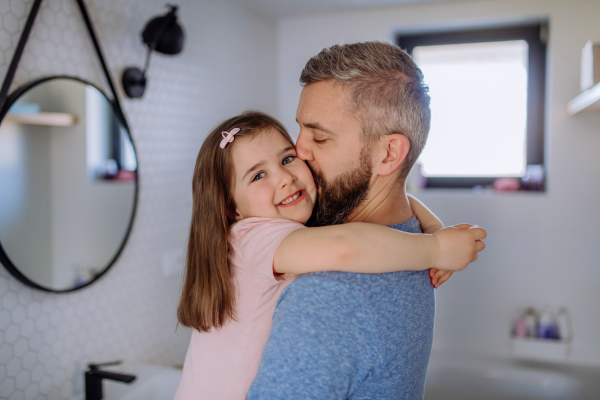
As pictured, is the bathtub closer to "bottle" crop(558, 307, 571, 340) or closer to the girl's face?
"bottle" crop(558, 307, 571, 340)

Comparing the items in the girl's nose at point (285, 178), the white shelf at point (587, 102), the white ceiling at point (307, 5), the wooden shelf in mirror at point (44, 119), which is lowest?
the girl's nose at point (285, 178)

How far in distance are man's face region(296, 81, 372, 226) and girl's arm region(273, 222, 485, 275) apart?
20 cm

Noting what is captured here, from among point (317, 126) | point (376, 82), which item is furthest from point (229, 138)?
point (376, 82)

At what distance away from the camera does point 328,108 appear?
1.00 m

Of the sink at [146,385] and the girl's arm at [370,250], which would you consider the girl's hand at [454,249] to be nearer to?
the girl's arm at [370,250]

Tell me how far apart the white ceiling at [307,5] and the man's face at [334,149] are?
170 centimetres

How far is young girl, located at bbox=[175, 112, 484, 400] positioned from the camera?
87 cm

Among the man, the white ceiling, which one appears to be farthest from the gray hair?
the white ceiling

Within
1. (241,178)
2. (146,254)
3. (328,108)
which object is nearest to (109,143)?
(146,254)

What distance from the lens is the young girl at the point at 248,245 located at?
0.87m

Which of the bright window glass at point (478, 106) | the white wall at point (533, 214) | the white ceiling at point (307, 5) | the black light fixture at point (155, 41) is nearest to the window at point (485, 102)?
the bright window glass at point (478, 106)

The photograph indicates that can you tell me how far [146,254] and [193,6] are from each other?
3.90ft

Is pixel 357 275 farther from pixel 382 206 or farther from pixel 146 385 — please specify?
pixel 146 385

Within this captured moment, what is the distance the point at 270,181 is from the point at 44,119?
74 centimetres
